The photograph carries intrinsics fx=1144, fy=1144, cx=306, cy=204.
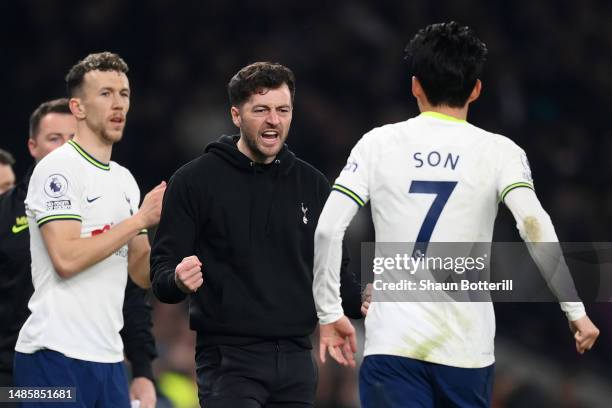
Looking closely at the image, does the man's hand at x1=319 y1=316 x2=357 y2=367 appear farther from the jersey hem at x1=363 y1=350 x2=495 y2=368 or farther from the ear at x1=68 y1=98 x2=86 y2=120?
the ear at x1=68 y1=98 x2=86 y2=120

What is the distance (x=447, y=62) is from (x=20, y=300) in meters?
2.70

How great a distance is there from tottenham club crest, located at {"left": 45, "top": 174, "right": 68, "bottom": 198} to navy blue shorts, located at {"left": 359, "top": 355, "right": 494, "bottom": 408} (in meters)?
1.76

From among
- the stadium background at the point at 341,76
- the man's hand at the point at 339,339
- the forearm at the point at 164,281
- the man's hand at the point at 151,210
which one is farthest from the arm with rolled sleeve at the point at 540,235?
the stadium background at the point at 341,76

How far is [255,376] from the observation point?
185 inches

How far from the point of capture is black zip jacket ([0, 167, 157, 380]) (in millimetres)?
5699

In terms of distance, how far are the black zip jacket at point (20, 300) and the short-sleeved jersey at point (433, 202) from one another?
2046 mm

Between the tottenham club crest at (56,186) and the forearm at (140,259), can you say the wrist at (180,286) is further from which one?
the forearm at (140,259)

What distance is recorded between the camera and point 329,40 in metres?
12.5

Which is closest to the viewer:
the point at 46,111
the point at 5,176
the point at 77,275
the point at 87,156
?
the point at 77,275

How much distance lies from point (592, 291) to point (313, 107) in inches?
168

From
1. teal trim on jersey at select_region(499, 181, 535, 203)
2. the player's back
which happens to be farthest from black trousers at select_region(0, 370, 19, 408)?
teal trim on jersey at select_region(499, 181, 535, 203)

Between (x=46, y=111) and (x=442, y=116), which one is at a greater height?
(x=46, y=111)

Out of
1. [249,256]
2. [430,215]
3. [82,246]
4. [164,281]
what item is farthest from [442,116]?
[82,246]

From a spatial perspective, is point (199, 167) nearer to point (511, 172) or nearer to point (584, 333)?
point (511, 172)
